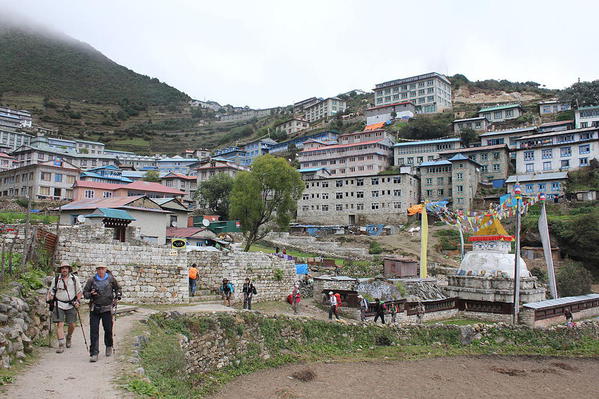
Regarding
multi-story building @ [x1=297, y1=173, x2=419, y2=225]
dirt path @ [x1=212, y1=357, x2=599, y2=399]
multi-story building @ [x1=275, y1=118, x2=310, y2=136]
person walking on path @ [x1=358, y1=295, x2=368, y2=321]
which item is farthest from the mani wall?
multi-story building @ [x1=275, y1=118, x2=310, y2=136]

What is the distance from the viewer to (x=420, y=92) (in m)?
107

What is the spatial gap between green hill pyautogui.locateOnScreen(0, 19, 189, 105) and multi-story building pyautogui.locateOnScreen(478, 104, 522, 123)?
128 m

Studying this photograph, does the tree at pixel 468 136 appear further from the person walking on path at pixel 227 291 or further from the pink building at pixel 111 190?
the person walking on path at pixel 227 291

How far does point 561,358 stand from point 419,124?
71840 mm

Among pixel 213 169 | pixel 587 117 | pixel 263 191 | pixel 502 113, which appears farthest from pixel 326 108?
pixel 263 191

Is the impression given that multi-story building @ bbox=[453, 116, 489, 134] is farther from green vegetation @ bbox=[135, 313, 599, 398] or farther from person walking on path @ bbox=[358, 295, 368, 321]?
person walking on path @ bbox=[358, 295, 368, 321]

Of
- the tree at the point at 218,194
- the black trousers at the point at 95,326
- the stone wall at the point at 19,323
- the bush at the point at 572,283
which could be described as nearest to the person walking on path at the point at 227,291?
the stone wall at the point at 19,323

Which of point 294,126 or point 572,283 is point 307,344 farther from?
point 294,126

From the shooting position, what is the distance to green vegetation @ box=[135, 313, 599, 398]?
9.90 meters

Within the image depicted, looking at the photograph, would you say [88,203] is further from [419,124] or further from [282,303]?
[419,124]

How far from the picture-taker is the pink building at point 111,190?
50.6 meters

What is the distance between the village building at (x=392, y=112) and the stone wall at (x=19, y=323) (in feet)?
310

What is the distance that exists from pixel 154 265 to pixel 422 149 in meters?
66.3

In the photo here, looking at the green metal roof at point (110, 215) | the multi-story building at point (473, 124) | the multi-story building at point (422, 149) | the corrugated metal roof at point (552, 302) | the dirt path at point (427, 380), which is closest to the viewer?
the dirt path at point (427, 380)
